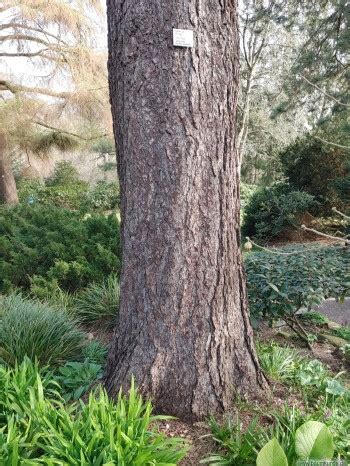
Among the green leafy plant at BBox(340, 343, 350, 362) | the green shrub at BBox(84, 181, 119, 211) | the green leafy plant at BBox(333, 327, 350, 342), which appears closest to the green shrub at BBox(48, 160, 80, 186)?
the green shrub at BBox(84, 181, 119, 211)

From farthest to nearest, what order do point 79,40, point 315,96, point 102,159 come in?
1. point 102,159
2. point 79,40
3. point 315,96

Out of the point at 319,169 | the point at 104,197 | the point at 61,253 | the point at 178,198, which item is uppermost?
the point at 178,198

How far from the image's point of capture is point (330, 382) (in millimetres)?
→ 2285

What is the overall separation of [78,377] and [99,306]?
133cm

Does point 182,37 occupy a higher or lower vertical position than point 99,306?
higher

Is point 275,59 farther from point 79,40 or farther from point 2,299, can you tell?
point 2,299

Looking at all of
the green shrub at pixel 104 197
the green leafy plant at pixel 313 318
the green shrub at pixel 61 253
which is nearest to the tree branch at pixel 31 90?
the green shrub at pixel 61 253

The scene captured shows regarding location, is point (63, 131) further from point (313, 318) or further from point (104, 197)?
point (313, 318)

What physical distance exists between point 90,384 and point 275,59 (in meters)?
18.2

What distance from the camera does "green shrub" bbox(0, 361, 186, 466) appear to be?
154 cm

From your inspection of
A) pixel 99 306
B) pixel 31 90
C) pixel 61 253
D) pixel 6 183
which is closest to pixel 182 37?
pixel 99 306

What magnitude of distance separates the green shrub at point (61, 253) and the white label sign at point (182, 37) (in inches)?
109

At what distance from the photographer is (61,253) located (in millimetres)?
4535

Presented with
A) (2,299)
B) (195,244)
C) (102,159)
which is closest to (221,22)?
(195,244)
